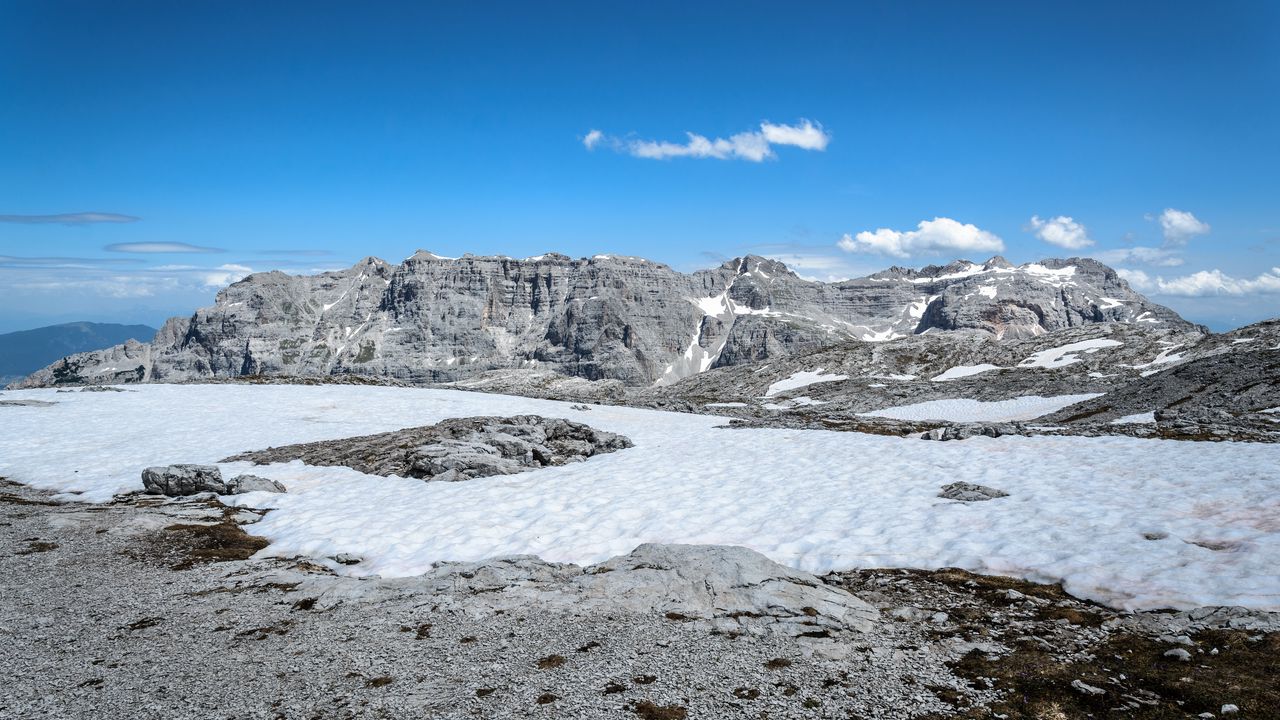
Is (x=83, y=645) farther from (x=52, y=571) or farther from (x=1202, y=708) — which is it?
(x=1202, y=708)

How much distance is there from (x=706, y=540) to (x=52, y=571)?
61.3ft

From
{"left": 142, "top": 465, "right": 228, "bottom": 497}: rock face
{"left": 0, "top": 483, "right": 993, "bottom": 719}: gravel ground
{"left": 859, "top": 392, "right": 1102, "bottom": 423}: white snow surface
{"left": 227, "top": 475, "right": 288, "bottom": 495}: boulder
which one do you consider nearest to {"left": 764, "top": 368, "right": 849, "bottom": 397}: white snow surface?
{"left": 859, "top": 392, "right": 1102, "bottom": 423}: white snow surface

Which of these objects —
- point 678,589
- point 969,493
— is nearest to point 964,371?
point 969,493

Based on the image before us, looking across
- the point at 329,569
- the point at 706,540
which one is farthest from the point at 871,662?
the point at 329,569

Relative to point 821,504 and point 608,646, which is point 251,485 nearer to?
point 608,646

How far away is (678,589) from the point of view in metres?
15.0

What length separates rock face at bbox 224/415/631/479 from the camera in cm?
2889

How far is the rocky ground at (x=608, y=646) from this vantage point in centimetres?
1020

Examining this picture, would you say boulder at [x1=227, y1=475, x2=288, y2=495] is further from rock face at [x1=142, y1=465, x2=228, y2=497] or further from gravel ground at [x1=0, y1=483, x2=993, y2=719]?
gravel ground at [x1=0, y1=483, x2=993, y2=719]

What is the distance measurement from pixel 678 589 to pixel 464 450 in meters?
17.7

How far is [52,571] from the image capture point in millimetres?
18031

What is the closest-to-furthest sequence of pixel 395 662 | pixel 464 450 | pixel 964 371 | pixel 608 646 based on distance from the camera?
pixel 395 662, pixel 608 646, pixel 464 450, pixel 964 371

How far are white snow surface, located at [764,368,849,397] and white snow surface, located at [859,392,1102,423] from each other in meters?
31.3

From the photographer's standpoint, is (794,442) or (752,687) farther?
(794,442)
